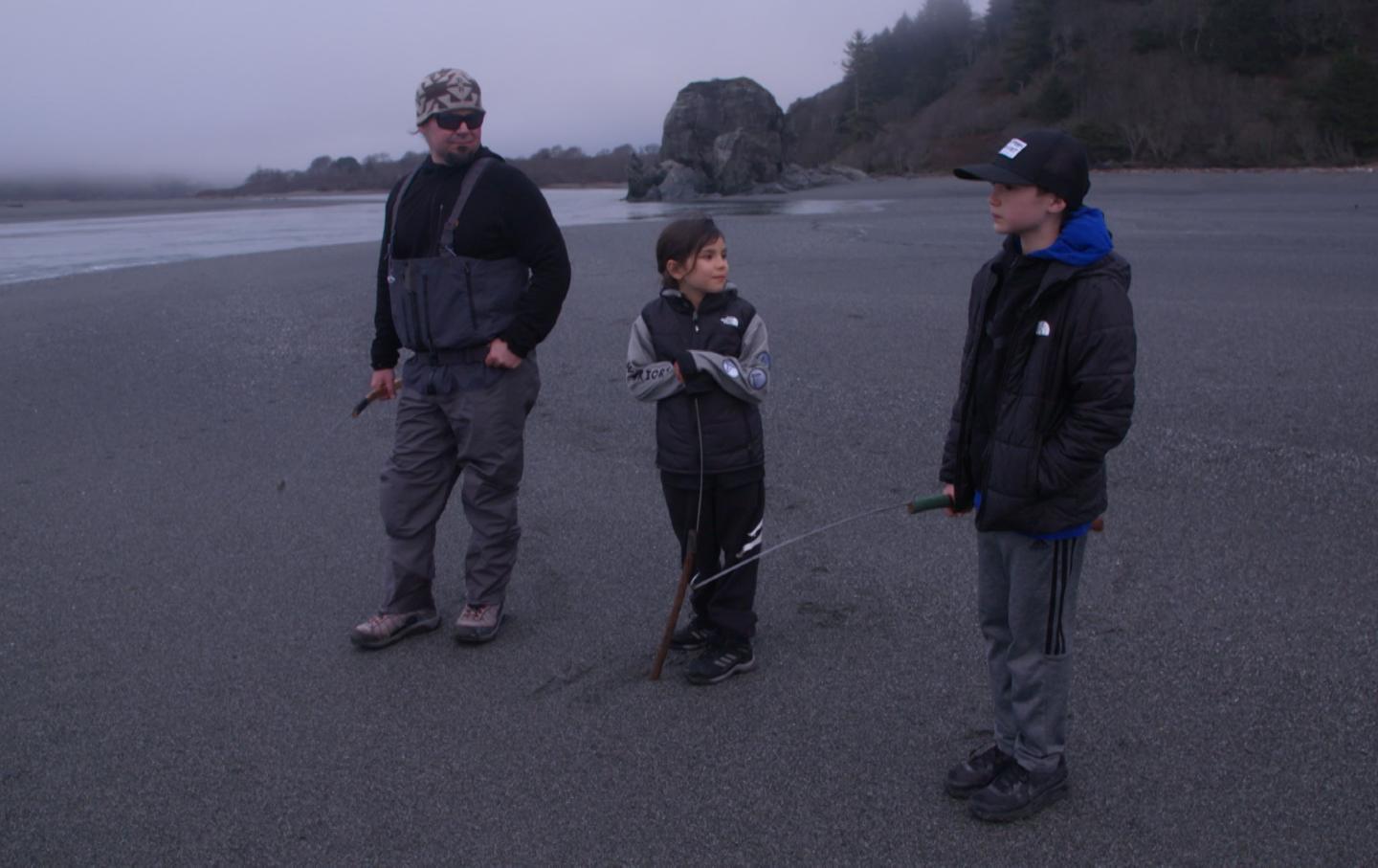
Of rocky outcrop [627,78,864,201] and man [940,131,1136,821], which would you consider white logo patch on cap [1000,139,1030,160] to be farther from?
rocky outcrop [627,78,864,201]

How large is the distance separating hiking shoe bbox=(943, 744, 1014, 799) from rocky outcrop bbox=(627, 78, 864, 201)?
45477 millimetres

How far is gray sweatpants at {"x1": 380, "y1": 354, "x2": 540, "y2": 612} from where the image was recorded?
4555 millimetres

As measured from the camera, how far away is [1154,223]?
18.2m

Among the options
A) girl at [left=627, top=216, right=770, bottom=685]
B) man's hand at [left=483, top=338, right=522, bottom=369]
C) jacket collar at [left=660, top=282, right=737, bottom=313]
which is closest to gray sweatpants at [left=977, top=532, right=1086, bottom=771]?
girl at [left=627, top=216, right=770, bottom=685]

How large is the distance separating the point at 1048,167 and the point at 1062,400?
61 centimetres

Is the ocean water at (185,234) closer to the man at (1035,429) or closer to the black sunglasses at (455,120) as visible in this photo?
the black sunglasses at (455,120)

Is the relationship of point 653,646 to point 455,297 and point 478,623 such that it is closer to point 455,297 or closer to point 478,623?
point 478,623

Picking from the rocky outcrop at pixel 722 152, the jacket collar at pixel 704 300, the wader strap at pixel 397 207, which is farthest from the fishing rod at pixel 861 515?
the rocky outcrop at pixel 722 152

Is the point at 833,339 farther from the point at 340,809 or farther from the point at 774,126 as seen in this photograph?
the point at 774,126

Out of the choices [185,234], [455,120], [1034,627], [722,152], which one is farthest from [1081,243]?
[722,152]

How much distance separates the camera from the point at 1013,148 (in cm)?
313

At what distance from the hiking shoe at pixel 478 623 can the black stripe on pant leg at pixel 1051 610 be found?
2.20m

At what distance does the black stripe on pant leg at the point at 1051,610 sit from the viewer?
3215 millimetres

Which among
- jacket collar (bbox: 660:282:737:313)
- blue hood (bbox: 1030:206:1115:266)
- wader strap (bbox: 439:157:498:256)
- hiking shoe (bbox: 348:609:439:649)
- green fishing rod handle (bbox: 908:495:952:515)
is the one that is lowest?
hiking shoe (bbox: 348:609:439:649)
